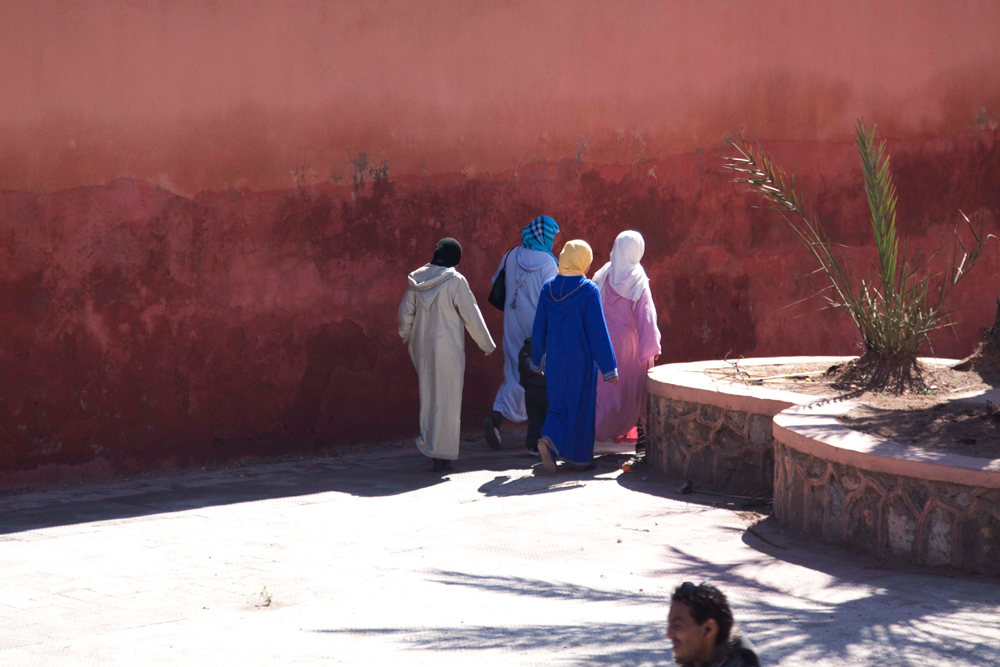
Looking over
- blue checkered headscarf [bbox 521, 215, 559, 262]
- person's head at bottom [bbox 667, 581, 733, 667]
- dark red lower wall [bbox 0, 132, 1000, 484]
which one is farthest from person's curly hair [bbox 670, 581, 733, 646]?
blue checkered headscarf [bbox 521, 215, 559, 262]

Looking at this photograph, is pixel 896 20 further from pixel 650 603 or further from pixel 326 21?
pixel 650 603

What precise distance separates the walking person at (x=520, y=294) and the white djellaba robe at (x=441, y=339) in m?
0.64

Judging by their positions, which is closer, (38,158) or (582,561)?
(582,561)

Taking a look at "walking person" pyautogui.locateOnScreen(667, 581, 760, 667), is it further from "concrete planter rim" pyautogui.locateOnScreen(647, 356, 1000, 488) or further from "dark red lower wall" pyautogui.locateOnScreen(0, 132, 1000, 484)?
"dark red lower wall" pyautogui.locateOnScreen(0, 132, 1000, 484)

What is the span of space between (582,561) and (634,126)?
576 cm

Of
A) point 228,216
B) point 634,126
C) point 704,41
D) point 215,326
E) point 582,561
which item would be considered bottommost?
point 582,561

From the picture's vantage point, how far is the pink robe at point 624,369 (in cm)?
786

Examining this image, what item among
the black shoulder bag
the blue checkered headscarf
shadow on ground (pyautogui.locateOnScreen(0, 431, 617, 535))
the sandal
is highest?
the blue checkered headscarf

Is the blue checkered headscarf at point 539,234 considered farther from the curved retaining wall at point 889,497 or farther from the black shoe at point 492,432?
the curved retaining wall at point 889,497

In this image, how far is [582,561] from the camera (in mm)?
4891

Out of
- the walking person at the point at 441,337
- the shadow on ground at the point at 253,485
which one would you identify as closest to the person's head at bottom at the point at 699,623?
the shadow on ground at the point at 253,485

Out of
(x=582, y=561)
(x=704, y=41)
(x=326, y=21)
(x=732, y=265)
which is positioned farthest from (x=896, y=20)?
(x=582, y=561)

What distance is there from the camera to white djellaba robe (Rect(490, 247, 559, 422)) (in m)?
8.19

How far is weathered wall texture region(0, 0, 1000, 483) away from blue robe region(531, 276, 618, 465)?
1.67m
